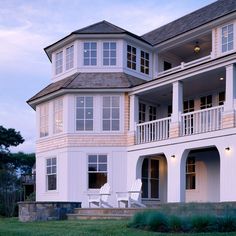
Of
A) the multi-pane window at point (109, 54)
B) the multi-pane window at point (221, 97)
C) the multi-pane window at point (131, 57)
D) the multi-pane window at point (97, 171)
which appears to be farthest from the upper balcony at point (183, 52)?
the multi-pane window at point (97, 171)

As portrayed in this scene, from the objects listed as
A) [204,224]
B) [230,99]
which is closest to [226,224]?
[204,224]

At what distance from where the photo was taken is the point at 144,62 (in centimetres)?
2469

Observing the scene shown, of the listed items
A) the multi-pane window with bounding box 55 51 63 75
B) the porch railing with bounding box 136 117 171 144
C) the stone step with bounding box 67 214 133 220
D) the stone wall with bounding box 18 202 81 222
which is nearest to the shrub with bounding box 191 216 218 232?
the stone step with bounding box 67 214 133 220

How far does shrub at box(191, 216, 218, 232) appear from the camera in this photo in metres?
12.0

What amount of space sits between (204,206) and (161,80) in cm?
676

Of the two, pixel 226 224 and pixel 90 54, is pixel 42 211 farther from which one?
pixel 226 224

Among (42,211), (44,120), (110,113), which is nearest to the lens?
(42,211)

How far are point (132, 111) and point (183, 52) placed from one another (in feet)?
15.2

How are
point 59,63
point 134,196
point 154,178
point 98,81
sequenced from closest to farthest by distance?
1. point 134,196
2. point 98,81
3. point 154,178
4. point 59,63

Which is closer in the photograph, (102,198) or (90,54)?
(102,198)

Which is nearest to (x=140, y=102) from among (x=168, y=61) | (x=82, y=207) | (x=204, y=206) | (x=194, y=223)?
(x=168, y=61)

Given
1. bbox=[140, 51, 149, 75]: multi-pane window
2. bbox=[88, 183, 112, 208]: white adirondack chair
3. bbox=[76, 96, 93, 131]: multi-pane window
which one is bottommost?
bbox=[88, 183, 112, 208]: white adirondack chair

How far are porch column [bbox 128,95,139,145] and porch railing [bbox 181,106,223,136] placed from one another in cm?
251

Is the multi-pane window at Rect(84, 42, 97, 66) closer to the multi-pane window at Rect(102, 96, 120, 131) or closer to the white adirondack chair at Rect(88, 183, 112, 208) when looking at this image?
the multi-pane window at Rect(102, 96, 120, 131)
